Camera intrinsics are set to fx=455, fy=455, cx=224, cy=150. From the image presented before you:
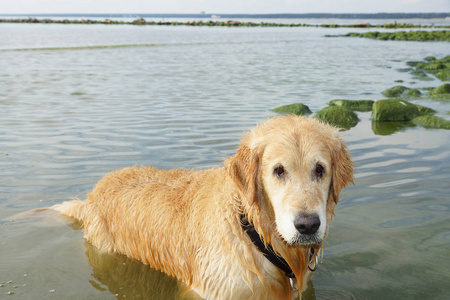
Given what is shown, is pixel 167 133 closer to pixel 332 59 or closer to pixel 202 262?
pixel 202 262

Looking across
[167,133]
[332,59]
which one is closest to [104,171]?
[167,133]

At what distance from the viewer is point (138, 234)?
5539 millimetres

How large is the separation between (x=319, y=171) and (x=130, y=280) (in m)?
2.81

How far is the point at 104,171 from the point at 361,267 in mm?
5304

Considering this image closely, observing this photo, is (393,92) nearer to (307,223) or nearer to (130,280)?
(130,280)

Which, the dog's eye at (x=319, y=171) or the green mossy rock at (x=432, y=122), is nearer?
the dog's eye at (x=319, y=171)

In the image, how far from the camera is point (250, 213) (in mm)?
4273

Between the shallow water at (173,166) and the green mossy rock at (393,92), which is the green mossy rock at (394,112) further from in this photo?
the green mossy rock at (393,92)

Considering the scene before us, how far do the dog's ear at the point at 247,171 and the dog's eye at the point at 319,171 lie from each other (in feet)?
1.81

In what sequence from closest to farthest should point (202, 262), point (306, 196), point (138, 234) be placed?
1. point (306, 196)
2. point (202, 262)
3. point (138, 234)

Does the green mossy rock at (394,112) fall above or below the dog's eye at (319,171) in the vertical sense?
below

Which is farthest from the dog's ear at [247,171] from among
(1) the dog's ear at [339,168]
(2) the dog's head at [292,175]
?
(1) the dog's ear at [339,168]

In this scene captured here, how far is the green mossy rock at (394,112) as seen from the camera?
13519 millimetres

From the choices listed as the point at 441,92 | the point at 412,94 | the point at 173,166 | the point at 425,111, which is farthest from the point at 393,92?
the point at 173,166
